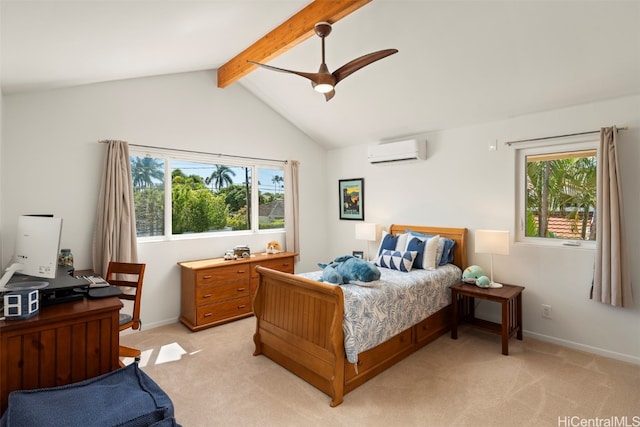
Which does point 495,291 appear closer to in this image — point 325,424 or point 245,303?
point 325,424

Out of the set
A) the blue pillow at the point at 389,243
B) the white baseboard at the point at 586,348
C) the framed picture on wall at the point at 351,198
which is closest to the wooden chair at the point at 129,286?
the blue pillow at the point at 389,243

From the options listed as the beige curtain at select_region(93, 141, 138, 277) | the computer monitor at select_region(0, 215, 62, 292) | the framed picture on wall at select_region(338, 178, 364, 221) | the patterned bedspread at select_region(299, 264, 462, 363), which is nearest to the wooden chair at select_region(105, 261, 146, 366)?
the beige curtain at select_region(93, 141, 138, 277)

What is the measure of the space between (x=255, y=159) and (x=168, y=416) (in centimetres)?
365

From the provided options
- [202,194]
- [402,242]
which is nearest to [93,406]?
[202,194]

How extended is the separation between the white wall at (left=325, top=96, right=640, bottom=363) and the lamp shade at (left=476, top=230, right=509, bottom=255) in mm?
283

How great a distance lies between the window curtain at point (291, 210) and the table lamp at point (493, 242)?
8.30 feet

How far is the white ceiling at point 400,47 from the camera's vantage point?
210 centimetres

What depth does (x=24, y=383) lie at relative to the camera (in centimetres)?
151

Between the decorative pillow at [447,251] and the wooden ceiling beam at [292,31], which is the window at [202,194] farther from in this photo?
the decorative pillow at [447,251]

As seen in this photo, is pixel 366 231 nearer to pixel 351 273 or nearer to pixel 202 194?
pixel 351 273

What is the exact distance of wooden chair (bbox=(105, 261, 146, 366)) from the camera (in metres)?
2.46

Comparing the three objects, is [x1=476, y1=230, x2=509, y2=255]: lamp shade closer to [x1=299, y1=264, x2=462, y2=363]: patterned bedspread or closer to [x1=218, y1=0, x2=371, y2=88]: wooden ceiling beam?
[x1=299, y1=264, x2=462, y2=363]: patterned bedspread

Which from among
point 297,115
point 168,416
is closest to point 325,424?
point 168,416

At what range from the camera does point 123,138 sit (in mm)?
3557
